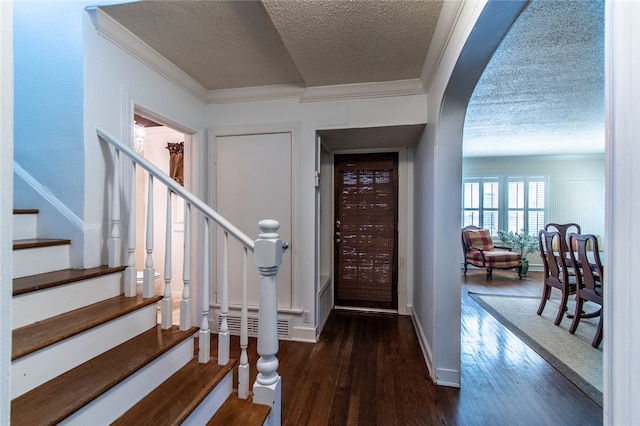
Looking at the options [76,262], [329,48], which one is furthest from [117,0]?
[76,262]

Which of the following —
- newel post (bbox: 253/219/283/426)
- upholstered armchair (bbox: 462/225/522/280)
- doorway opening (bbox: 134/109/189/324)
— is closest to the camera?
newel post (bbox: 253/219/283/426)

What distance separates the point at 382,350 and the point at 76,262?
2402 millimetres

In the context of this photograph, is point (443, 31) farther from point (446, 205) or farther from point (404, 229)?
point (404, 229)

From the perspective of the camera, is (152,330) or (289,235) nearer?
(152,330)

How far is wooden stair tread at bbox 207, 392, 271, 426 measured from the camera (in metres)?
1.24

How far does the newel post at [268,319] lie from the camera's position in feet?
4.23

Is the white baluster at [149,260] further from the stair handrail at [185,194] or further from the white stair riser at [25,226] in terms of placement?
the white stair riser at [25,226]

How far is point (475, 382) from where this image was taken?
1972 millimetres

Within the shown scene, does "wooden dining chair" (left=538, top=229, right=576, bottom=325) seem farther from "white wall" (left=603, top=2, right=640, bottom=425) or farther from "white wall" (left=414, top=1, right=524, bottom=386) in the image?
"white wall" (left=603, top=2, right=640, bottom=425)

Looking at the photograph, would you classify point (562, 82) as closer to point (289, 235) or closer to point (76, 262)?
point (289, 235)

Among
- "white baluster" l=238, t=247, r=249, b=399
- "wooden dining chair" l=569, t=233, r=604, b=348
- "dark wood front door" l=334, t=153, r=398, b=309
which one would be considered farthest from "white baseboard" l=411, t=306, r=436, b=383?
"wooden dining chair" l=569, t=233, r=604, b=348

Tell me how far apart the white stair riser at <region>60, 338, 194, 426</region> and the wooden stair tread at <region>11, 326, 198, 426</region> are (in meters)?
0.04

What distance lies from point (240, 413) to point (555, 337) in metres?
3.09

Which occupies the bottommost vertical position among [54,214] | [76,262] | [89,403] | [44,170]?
[89,403]
